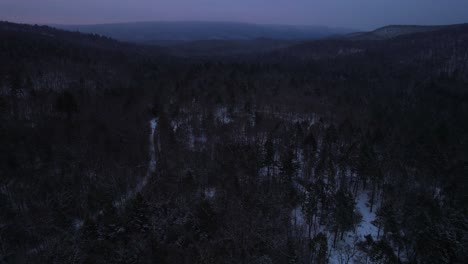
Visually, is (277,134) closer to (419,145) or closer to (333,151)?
(333,151)

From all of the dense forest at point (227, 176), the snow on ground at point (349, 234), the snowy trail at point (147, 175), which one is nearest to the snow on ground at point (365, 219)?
the snow on ground at point (349, 234)

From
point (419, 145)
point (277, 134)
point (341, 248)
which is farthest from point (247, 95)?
point (341, 248)

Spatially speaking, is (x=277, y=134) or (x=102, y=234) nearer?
(x=102, y=234)

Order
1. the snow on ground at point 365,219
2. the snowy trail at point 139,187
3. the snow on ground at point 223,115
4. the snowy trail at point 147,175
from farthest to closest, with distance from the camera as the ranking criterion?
the snow on ground at point 223,115, the snowy trail at point 147,175, the snow on ground at point 365,219, the snowy trail at point 139,187

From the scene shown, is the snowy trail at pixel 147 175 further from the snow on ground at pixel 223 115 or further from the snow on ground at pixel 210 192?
the snow on ground at pixel 223 115

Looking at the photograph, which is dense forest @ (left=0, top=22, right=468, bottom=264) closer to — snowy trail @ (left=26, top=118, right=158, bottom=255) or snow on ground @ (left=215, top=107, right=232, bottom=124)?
snowy trail @ (left=26, top=118, right=158, bottom=255)

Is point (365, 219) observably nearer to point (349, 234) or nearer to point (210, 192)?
point (349, 234)

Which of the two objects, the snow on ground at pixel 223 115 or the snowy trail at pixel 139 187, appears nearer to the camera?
the snowy trail at pixel 139 187

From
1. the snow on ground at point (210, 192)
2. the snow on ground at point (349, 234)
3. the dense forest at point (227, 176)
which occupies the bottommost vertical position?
the snow on ground at point (349, 234)

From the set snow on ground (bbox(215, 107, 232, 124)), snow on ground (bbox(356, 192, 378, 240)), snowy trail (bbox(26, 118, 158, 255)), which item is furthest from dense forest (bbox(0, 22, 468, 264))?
snow on ground (bbox(215, 107, 232, 124))
